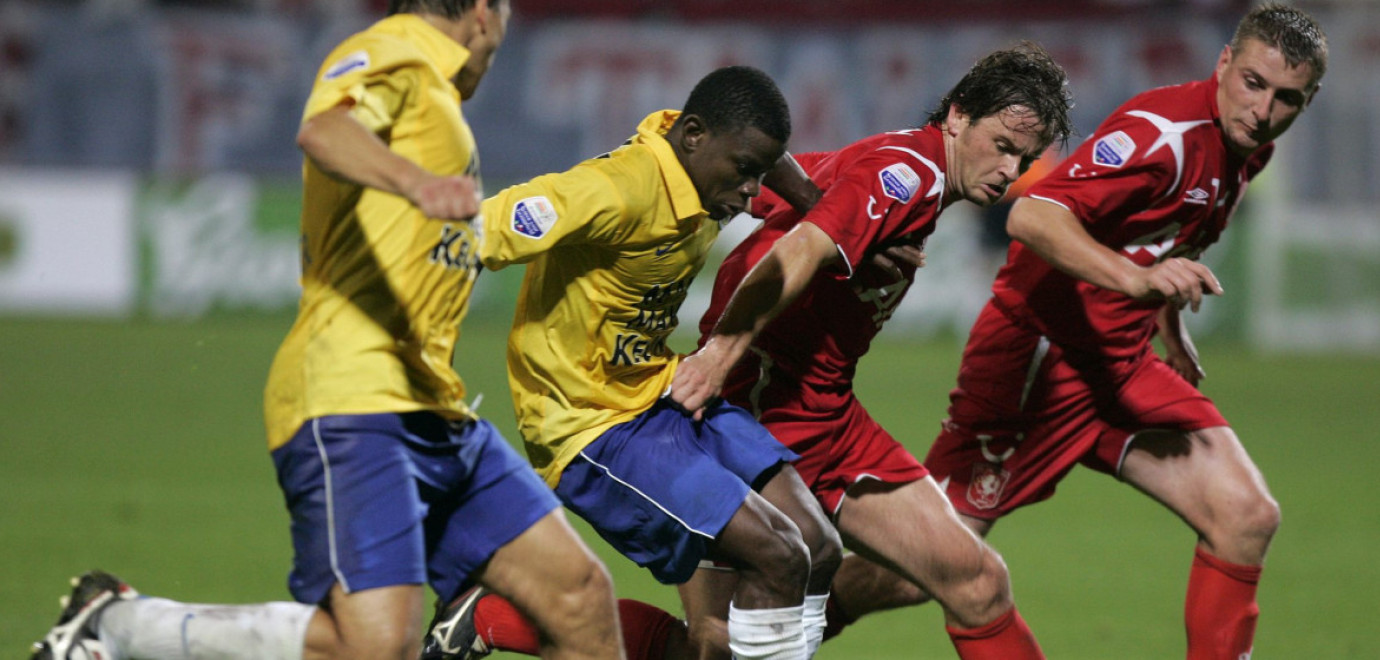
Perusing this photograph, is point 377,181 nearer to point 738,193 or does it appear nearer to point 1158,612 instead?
point 738,193

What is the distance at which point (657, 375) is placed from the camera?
4.42 metres

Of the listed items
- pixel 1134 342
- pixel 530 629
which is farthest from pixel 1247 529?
pixel 530 629

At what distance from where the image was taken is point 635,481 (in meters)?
4.21

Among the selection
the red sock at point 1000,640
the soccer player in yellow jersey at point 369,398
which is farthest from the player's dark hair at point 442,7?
the red sock at point 1000,640

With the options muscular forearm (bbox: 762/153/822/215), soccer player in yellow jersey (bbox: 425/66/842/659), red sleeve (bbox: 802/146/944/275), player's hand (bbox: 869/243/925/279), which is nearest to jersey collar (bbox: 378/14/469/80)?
soccer player in yellow jersey (bbox: 425/66/842/659)

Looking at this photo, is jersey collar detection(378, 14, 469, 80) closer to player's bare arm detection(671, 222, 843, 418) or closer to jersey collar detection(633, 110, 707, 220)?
jersey collar detection(633, 110, 707, 220)

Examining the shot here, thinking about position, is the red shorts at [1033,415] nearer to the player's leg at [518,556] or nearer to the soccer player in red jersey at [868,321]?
the soccer player in red jersey at [868,321]

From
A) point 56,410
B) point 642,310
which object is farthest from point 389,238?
point 56,410

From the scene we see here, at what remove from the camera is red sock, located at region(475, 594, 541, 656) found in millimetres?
4590

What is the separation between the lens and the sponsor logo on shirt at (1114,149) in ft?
15.6

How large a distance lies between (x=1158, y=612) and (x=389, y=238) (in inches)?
163

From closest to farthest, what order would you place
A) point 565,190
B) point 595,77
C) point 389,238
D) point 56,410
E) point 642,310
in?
point 389,238, point 565,190, point 642,310, point 56,410, point 595,77

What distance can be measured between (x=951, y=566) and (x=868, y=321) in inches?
30.4

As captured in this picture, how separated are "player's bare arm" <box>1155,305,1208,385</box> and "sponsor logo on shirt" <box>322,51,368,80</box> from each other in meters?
3.15
